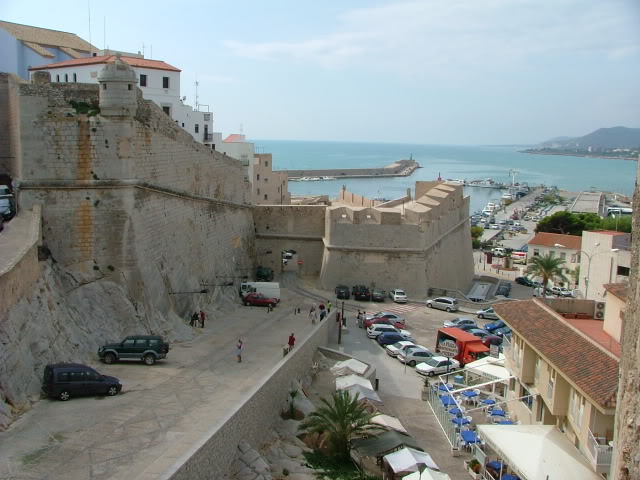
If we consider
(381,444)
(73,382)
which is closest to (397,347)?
(381,444)

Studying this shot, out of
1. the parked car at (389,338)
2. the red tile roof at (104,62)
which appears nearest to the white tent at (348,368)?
the parked car at (389,338)

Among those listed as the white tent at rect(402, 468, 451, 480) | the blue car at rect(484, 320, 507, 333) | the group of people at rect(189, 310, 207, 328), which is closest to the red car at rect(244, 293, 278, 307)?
the group of people at rect(189, 310, 207, 328)

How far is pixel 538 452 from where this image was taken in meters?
13.6

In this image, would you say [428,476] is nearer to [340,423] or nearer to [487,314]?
[340,423]

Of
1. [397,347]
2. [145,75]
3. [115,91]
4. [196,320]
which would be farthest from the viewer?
[145,75]

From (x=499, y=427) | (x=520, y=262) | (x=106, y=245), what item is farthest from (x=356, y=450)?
(x=520, y=262)

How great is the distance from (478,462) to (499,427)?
4.12 ft

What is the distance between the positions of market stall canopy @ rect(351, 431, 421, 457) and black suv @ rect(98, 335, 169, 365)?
520cm

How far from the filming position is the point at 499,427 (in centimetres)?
1509

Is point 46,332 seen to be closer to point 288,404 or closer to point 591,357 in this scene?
point 288,404

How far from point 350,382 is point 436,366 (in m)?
4.75

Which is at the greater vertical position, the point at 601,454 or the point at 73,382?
the point at 73,382

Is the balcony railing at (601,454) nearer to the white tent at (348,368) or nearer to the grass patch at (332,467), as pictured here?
the grass patch at (332,467)

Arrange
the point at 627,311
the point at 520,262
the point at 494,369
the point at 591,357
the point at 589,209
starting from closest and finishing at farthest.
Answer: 1. the point at 627,311
2. the point at 591,357
3. the point at 494,369
4. the point at 520,262
5. the point at 589,209
